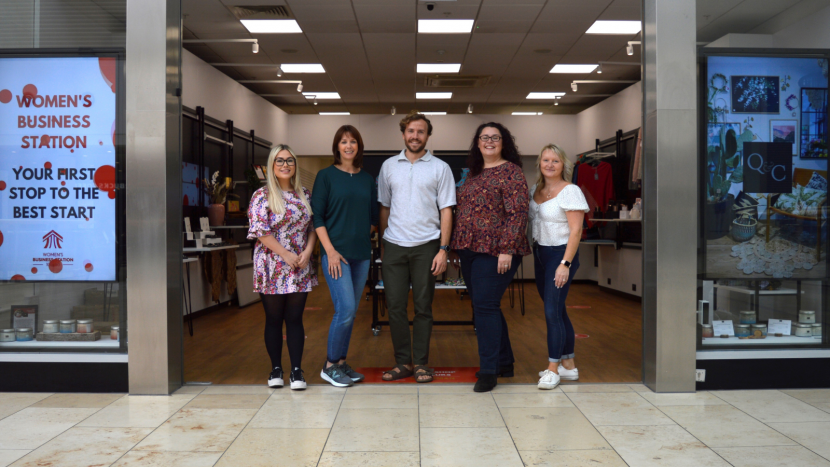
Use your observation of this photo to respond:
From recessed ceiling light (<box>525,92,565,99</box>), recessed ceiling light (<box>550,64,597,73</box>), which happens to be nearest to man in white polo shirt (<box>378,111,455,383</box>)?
recessed ceiling light (<box>550,64,597,73</box>)

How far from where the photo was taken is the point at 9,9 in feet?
12.1

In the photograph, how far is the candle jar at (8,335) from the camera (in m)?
3.65

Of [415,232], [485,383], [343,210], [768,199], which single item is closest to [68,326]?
[343,210]

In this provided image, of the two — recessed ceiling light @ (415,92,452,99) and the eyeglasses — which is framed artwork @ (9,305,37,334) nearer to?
the eyeglasses

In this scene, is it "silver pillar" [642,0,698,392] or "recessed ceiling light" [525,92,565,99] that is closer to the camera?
"silver pillar" [642,0,698,392]

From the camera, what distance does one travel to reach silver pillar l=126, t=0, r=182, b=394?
3.51m

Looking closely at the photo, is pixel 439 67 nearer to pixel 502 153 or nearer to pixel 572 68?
pixel 572 68

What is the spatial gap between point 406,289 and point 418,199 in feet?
1.96

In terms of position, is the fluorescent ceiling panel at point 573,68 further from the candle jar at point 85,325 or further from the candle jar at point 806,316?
the candle jar at point 85,325

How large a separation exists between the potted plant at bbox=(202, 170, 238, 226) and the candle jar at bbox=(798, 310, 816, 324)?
5.93 metres

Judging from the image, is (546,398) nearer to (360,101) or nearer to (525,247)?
(525,247)

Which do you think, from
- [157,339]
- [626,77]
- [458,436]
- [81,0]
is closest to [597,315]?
[626,77]

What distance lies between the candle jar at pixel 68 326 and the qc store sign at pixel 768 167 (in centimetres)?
417

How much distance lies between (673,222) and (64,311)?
3699 mm
